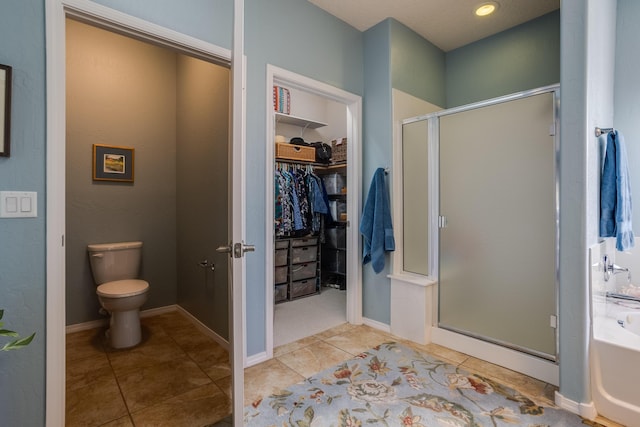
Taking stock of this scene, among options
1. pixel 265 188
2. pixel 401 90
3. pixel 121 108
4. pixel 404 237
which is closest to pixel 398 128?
pixel 401 90

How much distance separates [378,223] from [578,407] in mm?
1652

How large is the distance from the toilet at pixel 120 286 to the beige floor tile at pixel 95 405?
0.52 m

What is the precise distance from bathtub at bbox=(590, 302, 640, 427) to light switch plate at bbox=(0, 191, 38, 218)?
9.19 feet

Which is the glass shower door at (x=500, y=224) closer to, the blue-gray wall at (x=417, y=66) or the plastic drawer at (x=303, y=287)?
the blue-gray wall at (x=417, y=66)

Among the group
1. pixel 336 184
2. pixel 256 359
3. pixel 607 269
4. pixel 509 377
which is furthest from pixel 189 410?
pixel 336 184

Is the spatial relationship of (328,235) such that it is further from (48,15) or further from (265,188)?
(48,15)

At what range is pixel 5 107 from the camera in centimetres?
132

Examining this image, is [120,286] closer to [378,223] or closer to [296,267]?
[296,267]

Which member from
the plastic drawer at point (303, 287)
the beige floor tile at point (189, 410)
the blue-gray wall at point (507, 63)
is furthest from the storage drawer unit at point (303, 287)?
the blue-gray wall at point (507, 63)

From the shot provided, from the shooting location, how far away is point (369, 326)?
2.91 m

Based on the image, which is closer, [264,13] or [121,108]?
[264,13]

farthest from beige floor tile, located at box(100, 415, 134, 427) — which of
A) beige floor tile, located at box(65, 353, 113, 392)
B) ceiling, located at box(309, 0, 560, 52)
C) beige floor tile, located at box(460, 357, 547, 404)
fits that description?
ceiling, located at box(309, 0, 560, 52)

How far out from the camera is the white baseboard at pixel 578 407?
5.31 feet

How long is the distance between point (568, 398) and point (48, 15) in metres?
3.19
